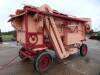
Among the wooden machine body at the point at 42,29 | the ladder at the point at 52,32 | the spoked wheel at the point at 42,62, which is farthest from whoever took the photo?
the ladder at the point at 52,32

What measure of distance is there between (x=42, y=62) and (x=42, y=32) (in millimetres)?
1091

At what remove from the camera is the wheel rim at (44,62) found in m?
4.53

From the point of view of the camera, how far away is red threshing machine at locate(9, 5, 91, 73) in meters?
4.44

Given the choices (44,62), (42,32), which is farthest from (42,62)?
(42,32)

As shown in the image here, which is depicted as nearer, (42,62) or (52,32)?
(42,62)

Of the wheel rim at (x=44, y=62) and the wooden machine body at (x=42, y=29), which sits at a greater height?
the wooden machine body at (x=42, y=29)

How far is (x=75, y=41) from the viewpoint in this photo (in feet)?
21.0

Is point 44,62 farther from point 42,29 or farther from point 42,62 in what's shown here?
point 42,29

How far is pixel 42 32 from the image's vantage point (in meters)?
4.86

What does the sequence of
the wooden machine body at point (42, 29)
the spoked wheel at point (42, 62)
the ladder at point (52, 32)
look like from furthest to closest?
the ladder at point (52, 32) < the wooden machine body at point (42, 29) < the spoked wheel at point (42, 62)

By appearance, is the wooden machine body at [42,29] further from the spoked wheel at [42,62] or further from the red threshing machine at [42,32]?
the spoked wheel at [42,62]

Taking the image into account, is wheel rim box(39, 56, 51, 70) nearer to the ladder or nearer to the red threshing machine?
the red threshing machine

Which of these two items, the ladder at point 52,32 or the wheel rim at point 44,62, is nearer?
the wheel rim at point 44,62

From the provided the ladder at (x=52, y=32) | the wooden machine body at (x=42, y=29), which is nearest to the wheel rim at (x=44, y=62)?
the wooden machine body at (x=42, y=29)
